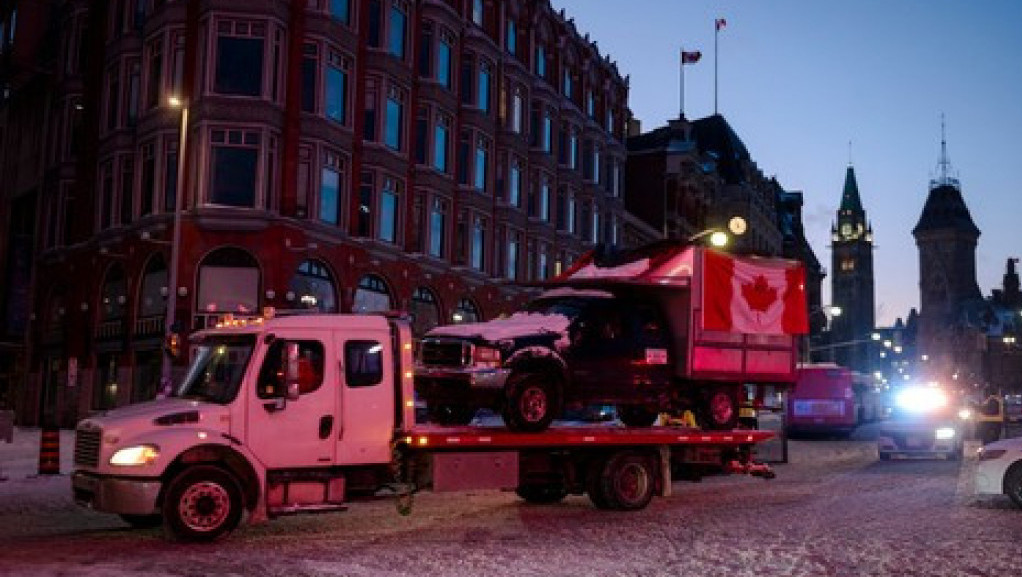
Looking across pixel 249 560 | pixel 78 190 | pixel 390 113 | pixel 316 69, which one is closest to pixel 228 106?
pixel 316 69

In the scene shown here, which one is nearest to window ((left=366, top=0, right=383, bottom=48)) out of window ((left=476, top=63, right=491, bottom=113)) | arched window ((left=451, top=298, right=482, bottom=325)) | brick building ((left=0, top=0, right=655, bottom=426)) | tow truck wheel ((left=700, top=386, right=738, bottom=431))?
brick building ((left=0, top=0, right=655, bottom=426))

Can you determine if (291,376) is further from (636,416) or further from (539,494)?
(636,416)

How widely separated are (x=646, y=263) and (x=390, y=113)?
23767 millimetres

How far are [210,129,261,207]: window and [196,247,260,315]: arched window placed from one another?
1683 mm

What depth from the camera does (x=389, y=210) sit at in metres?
37.7

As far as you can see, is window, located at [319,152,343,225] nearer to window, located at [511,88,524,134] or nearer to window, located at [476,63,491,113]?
window, located at [476,63,491,113]

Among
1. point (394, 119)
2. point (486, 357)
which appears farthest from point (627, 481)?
point (394, 119)

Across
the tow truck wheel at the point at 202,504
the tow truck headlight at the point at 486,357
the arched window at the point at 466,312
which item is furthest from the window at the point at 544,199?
the tow truck wheel at the point at 202,504

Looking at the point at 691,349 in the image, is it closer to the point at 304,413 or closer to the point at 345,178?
the point at 304,413

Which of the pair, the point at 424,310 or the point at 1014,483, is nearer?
the point at 1014,483

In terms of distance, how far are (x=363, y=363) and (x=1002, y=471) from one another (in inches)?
401

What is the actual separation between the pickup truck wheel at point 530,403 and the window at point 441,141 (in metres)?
26.8

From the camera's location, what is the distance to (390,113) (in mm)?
37750

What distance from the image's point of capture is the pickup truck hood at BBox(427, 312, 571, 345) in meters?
14.2
